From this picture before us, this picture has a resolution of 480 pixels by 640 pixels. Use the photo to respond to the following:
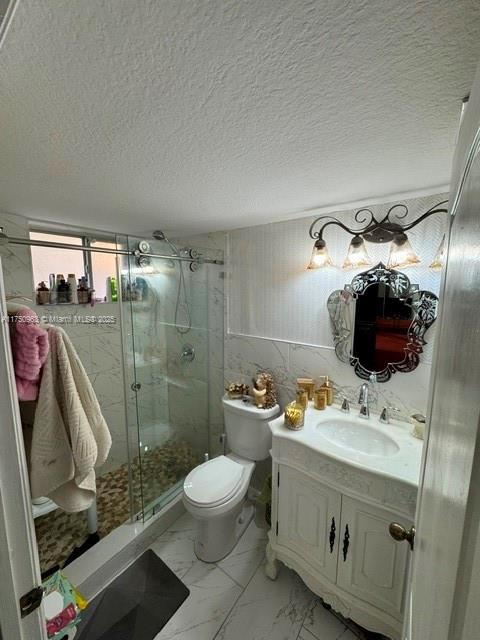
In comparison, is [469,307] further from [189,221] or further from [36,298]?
[36,298]

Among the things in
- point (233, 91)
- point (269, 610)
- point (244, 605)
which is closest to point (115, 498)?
point (244, 605)

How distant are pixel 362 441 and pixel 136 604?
1.51m

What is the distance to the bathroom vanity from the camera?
3.53 ft

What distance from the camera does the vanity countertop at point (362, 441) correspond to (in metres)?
1.10

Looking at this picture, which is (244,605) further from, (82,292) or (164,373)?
(82,292)

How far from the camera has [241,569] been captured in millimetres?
1569

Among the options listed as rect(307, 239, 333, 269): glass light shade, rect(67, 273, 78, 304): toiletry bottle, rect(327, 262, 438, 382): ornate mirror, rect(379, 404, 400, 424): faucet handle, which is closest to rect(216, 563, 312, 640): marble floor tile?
rect(379, 404, 400, 424): faucet handle

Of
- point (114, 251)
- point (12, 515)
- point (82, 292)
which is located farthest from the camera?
point (82, 292)

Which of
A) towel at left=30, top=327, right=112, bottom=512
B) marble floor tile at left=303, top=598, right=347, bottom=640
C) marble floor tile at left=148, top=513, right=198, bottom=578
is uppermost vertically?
towel at left=30, top=327, right=112, bottom=512

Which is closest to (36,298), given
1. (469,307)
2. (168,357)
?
(168,357)

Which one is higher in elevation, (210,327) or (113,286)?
(113,286)

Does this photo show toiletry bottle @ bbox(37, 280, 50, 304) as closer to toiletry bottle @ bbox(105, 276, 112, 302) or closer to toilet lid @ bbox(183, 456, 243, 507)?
toiletry bottle @ bbox(105, 276, 112, 302)

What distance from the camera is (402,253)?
4.34 feet

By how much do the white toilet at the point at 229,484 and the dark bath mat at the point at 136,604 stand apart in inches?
9.1
